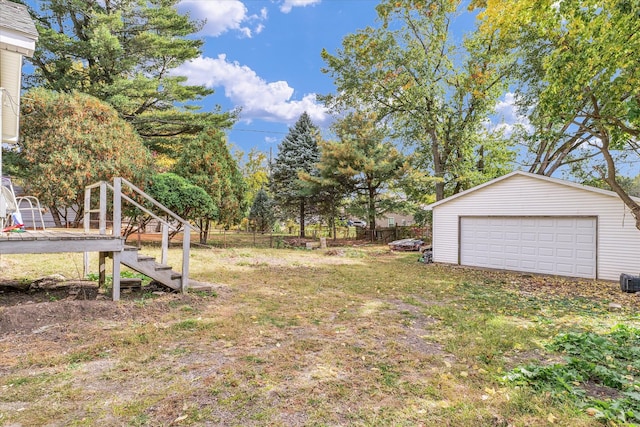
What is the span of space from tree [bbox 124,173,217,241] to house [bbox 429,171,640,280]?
10.1 m

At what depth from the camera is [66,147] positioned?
12.5 metres

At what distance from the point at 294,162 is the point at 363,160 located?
5140 millimetres

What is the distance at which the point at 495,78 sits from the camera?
57.2ft

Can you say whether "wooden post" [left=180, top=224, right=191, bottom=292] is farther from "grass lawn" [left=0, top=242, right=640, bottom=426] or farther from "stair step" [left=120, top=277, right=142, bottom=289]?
"stair step" [left=120, top=277, right=142, bottom=289]

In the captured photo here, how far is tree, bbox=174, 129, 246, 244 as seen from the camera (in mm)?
16000

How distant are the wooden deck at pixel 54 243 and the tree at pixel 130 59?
43.9 feet

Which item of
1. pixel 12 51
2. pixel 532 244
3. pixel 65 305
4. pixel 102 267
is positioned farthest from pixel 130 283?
pixel 532 244

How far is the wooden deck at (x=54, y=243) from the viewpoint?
4.77 m

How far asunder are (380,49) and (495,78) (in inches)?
239

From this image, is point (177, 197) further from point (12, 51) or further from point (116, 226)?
point (12, 51)

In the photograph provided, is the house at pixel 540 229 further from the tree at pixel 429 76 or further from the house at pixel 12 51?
the house at pixel 12 51

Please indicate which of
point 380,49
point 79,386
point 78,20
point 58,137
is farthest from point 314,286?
point 78,20

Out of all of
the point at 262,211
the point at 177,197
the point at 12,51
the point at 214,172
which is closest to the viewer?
the point at 12,51

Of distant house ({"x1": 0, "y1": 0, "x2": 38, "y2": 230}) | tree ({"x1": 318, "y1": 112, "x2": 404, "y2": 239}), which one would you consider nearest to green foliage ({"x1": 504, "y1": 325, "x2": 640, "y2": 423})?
distant house ({"x1": 0, "y1": 0, "x2": 38, "y2": 230})
